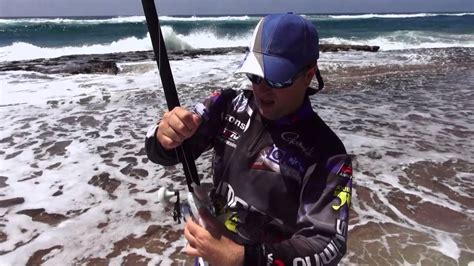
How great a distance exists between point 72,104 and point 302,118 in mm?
8745

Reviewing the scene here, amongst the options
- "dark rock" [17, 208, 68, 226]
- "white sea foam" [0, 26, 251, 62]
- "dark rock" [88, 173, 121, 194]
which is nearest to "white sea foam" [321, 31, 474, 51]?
"white sea foam" [0, 26, 251, 62]

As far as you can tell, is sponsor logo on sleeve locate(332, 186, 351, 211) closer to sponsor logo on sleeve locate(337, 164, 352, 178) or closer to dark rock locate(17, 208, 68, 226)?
sponsor logo on sleeve locate(337, 164, 352, 178)

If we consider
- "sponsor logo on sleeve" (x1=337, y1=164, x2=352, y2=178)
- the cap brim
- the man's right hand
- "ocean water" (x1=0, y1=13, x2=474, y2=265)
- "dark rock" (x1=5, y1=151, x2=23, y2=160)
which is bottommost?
"ocean water" (x1=0, y1=13, x2=474, y2=265)

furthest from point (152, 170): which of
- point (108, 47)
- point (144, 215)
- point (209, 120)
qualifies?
point (108, 47)

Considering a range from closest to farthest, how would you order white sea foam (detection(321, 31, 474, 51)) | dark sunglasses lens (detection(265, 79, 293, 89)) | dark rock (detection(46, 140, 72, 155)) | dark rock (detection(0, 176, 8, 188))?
dark sunglasses lens (detection(265, 79, 293, 89)) → dark rock (detection(0, 176, 8, 188)) → dark rock (detection(46, 140, 72, 155)) → white sea foam (detection(321, 31, 474, 51))

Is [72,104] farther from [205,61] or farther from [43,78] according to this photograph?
[205,61]

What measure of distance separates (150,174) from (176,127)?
14.4ft

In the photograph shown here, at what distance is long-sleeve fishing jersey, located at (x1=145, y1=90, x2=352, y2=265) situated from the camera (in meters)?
1.43

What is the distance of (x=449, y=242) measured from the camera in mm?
3961

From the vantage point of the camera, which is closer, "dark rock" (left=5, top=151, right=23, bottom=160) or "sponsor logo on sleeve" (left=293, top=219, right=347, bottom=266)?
"sponsor logo on sleeve" (left=293, top=219, right=347, bottom=266)

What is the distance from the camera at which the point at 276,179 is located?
1658 mm

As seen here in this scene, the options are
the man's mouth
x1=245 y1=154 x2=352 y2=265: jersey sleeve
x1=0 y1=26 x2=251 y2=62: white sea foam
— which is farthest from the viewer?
x1=0 y1=26 x2=251 y2=62: white sea foam

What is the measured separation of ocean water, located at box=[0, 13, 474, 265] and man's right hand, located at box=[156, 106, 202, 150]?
248cm

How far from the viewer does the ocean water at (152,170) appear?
159 inches
